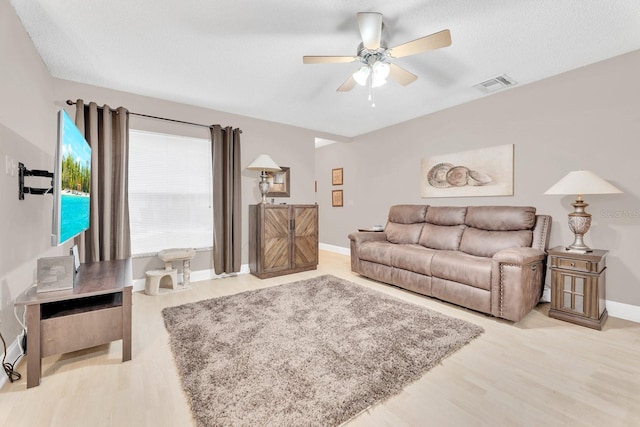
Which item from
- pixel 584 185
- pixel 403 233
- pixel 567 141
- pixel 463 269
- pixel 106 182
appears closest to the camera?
pixel 584 185

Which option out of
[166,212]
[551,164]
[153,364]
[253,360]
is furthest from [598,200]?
[166,212]

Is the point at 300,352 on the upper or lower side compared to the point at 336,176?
lower

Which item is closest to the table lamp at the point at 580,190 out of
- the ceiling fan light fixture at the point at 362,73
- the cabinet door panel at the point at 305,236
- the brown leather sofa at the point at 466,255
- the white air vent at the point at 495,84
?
the brown leather sofa at the point at 466,255

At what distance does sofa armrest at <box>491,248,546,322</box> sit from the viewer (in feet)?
7.82

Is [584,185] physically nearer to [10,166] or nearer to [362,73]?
[362,73]

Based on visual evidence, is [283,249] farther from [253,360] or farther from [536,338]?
[536,338]

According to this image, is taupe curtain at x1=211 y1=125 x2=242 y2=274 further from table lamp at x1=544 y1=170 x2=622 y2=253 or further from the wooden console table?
table lamp at x1=544 y1=170 x2=622 y2=253

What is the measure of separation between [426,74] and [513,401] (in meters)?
2.91

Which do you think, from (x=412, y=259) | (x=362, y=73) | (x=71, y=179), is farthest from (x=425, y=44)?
(x=71, y=179)

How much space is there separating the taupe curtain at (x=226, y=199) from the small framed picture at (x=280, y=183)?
609mm

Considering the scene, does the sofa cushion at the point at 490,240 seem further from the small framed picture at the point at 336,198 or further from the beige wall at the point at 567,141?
the small framed picture at the point at 336,198

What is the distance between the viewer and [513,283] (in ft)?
7.87

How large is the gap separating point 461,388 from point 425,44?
7.44 feet

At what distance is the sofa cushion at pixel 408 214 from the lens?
3.99 metres
